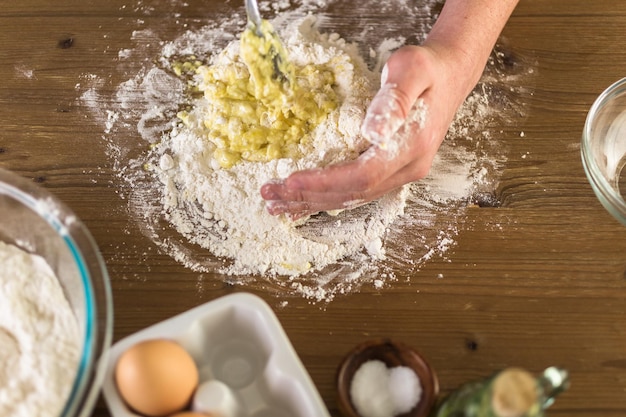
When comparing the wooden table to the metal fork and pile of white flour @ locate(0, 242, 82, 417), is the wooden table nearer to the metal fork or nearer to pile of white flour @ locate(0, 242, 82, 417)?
pile of white flour @ locate(0, 242, 82, 417)

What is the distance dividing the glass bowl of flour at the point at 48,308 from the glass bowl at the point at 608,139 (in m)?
0.85

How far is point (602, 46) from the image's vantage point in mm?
1312

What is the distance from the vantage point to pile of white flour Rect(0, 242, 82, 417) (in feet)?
2.73

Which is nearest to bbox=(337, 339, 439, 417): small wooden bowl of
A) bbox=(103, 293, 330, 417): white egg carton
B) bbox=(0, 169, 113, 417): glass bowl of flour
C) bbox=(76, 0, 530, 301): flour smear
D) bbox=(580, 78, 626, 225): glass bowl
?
bbox=(103, 293, 330, 417): white egg carton

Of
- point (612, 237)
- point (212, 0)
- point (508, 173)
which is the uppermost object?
point (212, 0)

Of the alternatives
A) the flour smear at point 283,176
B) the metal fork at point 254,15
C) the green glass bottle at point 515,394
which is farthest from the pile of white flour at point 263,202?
the green glass bottle at point 515,394

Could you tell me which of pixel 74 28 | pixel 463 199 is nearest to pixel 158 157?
pixel 74 28

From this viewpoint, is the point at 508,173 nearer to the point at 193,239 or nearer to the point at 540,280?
the point at 540,280

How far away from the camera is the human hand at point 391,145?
101 centimetres

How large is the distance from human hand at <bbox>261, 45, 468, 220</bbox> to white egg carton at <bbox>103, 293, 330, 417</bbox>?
0.75 ft

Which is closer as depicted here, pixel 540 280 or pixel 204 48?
pixel 540 280

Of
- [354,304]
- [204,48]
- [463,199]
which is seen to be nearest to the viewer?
[354,304]

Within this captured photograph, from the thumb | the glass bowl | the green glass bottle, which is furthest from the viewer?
the glass bowl

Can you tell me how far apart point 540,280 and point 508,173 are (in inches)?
8.7
